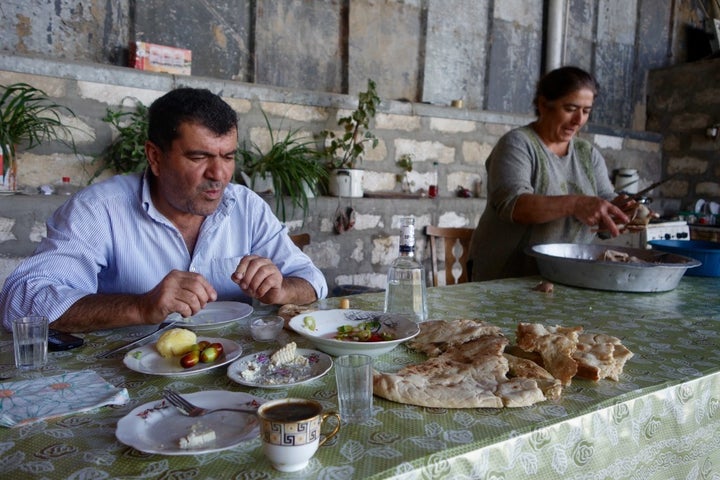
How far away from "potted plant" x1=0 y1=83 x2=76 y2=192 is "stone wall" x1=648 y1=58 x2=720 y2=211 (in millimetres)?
5748

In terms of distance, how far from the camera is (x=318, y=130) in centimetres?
389

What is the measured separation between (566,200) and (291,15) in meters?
2.63

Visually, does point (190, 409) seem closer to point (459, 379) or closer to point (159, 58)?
point (459, 379)

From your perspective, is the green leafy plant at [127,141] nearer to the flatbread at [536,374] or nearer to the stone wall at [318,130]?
the stone wall at [318,130]

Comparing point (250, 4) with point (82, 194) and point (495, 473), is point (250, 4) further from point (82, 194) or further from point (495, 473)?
point (495, 473)

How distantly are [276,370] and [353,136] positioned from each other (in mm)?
2942

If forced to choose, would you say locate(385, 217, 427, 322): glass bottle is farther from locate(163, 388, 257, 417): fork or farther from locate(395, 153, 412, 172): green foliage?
locate(395, 153, 412, 172): green foliage

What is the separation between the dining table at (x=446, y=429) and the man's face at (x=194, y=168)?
46cm

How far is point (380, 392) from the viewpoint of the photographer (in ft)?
3.25

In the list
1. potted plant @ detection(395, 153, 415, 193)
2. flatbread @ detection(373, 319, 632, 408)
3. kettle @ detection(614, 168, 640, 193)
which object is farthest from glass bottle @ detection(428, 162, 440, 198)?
flatbread @ detection(373, 319, 632, 408)

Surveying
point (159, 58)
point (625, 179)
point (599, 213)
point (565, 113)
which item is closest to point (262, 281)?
point (599, 213)

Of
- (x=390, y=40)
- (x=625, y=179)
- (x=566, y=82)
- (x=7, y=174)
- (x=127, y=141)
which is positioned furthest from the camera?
(x=625, y=179)

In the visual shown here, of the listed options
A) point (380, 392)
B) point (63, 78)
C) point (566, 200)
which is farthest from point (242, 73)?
point (380, 392)

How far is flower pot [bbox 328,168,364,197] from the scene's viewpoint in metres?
3.72
